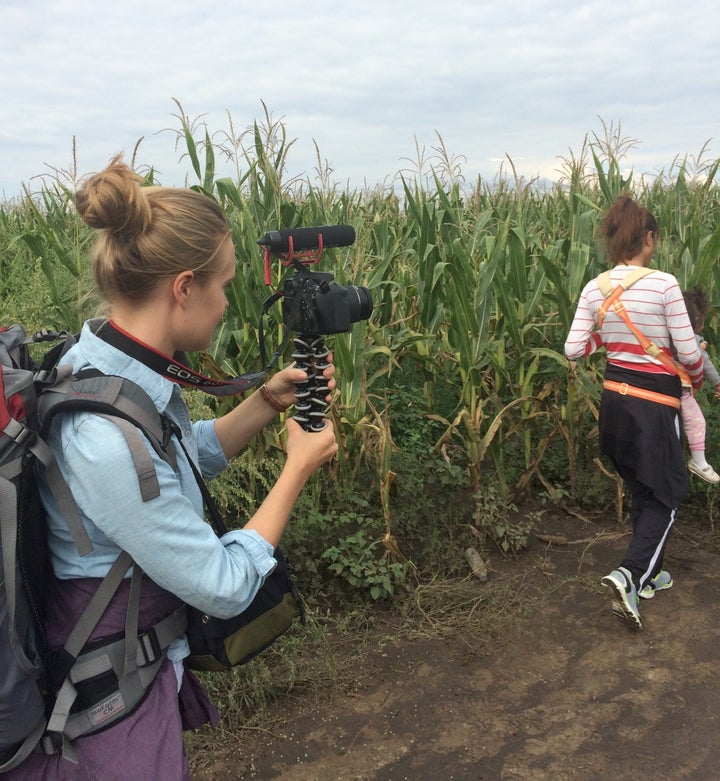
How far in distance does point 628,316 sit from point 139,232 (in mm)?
2390

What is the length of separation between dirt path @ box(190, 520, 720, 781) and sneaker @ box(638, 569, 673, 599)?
0.04 m

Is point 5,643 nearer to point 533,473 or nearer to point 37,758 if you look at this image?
point 37,758

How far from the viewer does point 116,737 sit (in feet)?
4.12

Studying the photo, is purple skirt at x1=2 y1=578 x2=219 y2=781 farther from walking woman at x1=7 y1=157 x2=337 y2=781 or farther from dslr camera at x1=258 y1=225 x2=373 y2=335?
dslr camera at x1=258 y1=225 x2=373 y2=335

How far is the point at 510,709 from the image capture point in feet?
8.91

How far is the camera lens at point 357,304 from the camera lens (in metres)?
1.60

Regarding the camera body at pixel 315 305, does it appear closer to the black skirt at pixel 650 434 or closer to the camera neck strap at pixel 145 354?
the camera neck strap at pixel 145 354

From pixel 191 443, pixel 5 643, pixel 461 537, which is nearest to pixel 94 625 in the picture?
pixel 5 643

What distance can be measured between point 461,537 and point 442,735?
1.34 meters

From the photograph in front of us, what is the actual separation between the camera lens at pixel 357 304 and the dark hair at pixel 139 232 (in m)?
0.39

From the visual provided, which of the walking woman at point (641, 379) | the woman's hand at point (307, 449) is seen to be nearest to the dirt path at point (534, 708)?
the walking woman at point (641, 379)

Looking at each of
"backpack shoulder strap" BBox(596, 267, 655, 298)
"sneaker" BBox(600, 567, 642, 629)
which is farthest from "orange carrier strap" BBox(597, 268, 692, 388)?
"sneaker" BBox(600, 567, 642, 629)

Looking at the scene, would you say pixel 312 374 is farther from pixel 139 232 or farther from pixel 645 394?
pixel 645 394

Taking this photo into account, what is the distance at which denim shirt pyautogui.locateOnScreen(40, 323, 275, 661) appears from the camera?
1.11 meters
